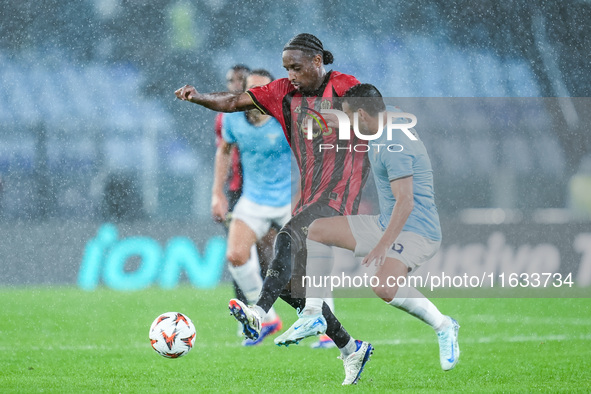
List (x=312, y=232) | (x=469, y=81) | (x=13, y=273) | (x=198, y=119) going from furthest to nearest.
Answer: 1. (x=469, y=81)
2. (x=198, y=119)
3. (x=13, y=273)
4. (x=312, y=232)

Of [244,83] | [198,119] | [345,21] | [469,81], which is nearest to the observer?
[244,83]

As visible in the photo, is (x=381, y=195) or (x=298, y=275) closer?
(x=298, y=275)

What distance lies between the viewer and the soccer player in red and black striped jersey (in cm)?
491

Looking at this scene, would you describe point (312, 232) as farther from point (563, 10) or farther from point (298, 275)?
point (563, 10)

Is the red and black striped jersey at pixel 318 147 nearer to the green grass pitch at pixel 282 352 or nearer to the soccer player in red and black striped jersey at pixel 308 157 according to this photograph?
the soccer player in red and black striped jersey at pixel 308 157

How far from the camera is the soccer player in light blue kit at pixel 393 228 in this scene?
4969 mm

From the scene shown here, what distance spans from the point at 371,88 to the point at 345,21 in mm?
13303

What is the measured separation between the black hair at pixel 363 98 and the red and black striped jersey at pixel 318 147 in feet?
0.32

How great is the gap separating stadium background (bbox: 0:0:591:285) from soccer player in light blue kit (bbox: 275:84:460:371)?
18.4ft

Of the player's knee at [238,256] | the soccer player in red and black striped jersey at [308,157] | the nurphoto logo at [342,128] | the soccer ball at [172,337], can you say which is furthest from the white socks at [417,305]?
the player's knee at [238,256]

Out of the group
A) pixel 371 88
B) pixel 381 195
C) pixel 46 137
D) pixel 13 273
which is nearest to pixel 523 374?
pixel 381 195

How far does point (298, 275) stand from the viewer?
489 centimetres

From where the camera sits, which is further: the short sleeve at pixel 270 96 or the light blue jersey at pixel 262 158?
the light blue jersey at pixel 262 158

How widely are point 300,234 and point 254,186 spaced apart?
2.96 m
